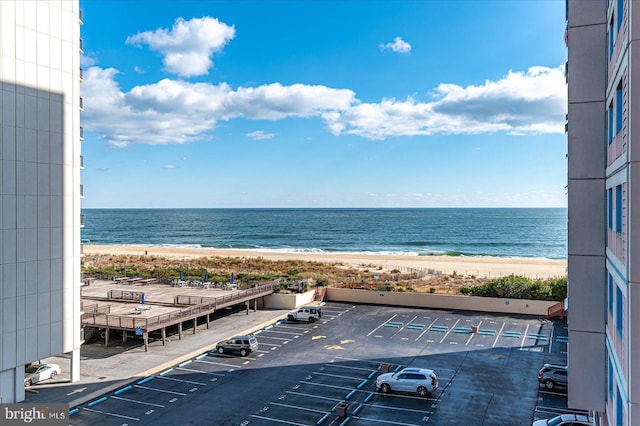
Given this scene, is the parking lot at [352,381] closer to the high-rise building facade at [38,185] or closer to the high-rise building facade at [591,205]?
the high-rise building facade at [38,185]

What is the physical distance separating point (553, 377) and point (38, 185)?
88.3ft

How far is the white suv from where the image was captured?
2314cm

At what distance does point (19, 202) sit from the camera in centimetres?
2242

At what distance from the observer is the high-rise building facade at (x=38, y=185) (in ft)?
71.5

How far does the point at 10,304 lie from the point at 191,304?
52.3 feet

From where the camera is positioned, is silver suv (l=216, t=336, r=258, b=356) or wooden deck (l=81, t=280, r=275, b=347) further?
wooden deck (l=81, t=280, r=275, b=347)

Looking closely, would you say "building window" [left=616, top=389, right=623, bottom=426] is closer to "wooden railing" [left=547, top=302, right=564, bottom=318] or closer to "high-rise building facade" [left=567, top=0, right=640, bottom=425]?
"high-rise building facade" [left=567, top=0, right=640, bottom=425]

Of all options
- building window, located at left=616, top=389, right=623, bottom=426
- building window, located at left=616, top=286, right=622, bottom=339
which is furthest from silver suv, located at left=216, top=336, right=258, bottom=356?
building window, located at left=616, top=286, right=622, bottom=339

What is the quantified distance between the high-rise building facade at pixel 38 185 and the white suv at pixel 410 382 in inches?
637

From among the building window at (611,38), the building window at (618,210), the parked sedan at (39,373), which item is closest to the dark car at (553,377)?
the building window at (618,210)

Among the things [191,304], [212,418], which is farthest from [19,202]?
[191,304]

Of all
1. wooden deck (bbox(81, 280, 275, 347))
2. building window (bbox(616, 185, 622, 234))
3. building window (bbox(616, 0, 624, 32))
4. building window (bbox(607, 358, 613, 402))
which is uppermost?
building window (bbox(616, 0, 624, 32))

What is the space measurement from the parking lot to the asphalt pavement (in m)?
0.93

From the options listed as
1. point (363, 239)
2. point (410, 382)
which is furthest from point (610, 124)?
point (363, 239)
